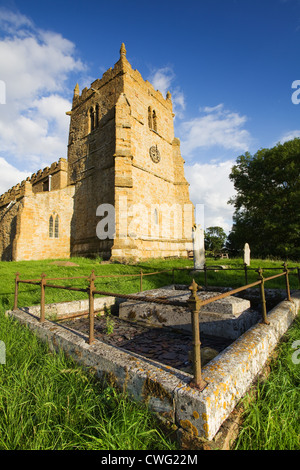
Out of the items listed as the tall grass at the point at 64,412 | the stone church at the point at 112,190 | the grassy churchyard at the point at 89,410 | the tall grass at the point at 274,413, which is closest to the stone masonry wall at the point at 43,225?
the stone church at the point at 112,190

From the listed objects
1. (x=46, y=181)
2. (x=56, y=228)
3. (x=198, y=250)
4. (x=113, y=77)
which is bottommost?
(x=198, y=250)

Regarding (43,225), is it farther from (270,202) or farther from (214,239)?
(214,239)

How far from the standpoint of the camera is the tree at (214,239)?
54719 millimetres

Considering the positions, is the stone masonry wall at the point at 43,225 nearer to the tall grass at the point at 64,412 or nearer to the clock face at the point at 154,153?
the clock face at the point at 154,153

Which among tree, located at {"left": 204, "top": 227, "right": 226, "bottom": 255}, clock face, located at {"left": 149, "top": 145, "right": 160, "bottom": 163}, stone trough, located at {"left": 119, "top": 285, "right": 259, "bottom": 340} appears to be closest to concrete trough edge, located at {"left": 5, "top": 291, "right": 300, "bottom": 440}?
stone trough, located at {"left": 119, "top": 285, "right": 259, "bottom": 340}

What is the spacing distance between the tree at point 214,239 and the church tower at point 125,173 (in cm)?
3378

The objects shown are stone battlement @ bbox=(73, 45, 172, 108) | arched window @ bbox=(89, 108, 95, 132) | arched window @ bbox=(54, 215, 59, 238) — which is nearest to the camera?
stone battlement @ bbox=(73, 45, 172, 108)

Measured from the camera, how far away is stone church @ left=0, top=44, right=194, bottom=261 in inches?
602

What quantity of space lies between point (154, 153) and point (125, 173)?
16.7 ft

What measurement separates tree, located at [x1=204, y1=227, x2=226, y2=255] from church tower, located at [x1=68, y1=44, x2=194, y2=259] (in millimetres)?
33778

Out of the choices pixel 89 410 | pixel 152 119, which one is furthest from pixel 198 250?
pixel 152 119

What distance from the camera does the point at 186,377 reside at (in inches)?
70.7

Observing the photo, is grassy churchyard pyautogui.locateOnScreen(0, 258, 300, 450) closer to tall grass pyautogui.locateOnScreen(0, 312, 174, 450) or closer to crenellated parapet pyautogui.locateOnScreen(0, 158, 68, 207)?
tall grass pyautogui.locateOnScreen(0, 312, 174, 450)

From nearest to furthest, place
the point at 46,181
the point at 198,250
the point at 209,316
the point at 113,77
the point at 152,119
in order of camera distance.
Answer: the point at 209,316 < the point at 198,250 < the point at 113,77 < the point at 152,119 < the point at 46,181
